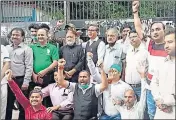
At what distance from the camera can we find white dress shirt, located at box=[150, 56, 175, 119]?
5250mm

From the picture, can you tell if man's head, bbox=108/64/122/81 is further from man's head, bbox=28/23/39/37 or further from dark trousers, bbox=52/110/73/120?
man's head, bbox=28/23/39/37

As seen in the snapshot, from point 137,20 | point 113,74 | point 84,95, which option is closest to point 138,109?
point 113,74

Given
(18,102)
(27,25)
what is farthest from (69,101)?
(27,25)

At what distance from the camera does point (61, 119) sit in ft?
18.3

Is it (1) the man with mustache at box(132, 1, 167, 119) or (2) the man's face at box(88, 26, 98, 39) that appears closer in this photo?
(1) the man with mustache at box(132, 1, 167, 119)

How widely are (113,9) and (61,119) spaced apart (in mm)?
1333

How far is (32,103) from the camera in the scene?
559cm

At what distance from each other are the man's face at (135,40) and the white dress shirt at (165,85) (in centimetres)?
36

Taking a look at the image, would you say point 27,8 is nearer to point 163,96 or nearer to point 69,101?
point 69,101

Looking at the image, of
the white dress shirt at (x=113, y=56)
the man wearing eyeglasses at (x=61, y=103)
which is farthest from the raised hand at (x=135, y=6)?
the man wearing eyeglasses at (x=61, y=103)

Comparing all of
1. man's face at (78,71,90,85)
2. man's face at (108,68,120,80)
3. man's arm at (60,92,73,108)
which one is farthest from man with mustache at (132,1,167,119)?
man's arm at (60,92,73,108)

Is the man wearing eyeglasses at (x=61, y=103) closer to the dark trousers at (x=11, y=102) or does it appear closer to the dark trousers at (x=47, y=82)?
the dark trousers at (x=47, y=82)

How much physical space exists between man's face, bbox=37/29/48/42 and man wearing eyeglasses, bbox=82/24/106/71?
456 millimetres

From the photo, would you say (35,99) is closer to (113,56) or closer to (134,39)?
(113,56)
